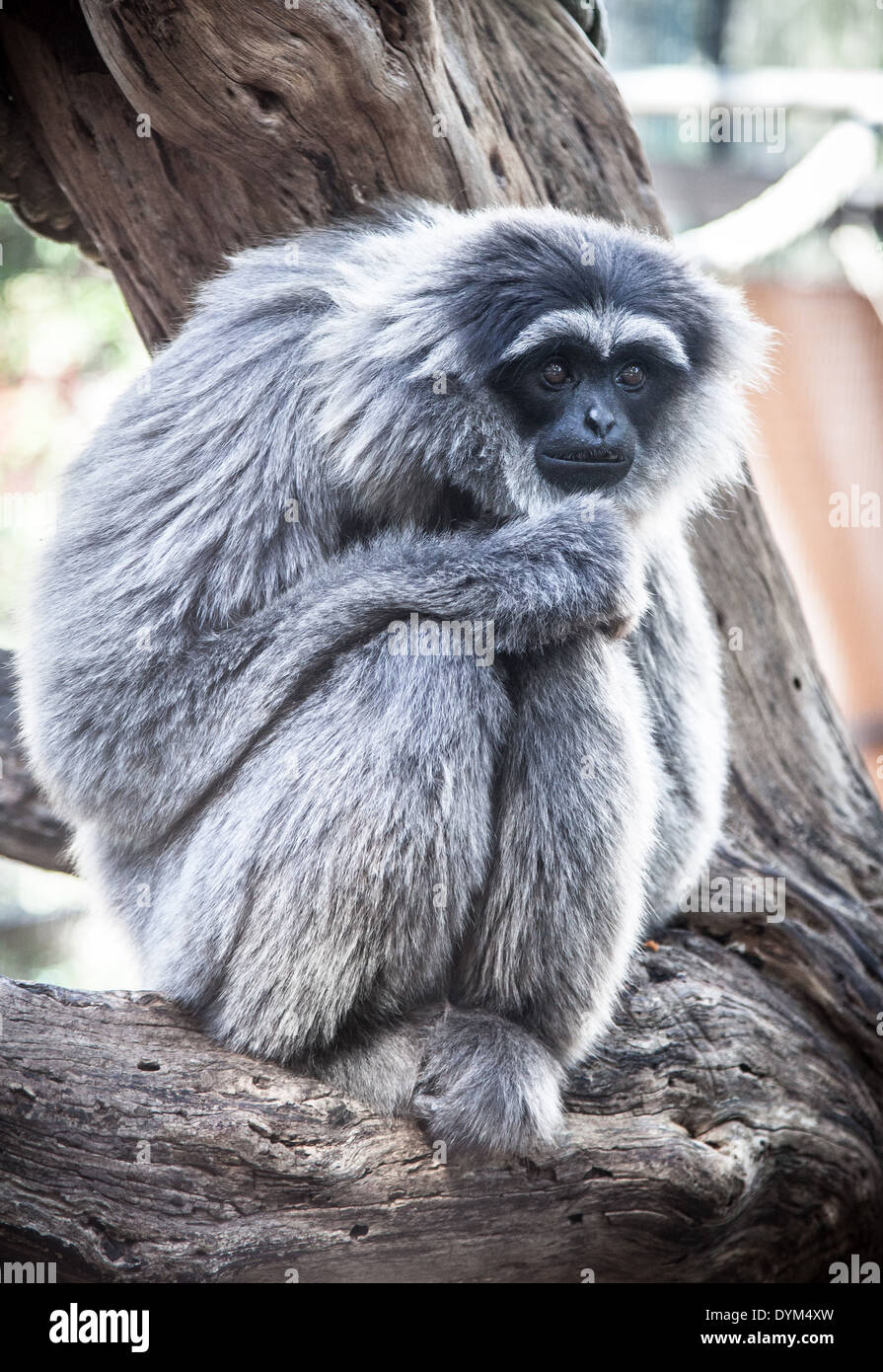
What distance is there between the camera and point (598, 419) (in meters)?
4.35

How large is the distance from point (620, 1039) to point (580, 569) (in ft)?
6.01

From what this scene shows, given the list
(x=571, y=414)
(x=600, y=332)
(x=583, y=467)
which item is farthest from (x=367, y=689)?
(x=600, y=332)

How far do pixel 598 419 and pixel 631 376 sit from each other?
1.20ft

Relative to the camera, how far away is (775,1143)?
470 centimetres

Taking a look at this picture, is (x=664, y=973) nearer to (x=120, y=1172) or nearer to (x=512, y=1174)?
(x=512, y=1174)

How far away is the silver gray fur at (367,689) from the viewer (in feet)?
12.6

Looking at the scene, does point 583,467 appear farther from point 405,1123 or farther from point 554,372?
point 405,1123

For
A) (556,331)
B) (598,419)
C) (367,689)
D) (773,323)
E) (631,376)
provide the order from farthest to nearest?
(773,323) → (631,376) → (598,419) → (556,331) → (367,689)

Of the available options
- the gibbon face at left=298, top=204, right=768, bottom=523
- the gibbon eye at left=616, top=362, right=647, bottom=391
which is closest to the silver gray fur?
the gibbon face at left=298, top=204, right=768, bottom=523

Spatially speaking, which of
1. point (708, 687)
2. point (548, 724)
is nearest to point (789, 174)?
point (708, 687)

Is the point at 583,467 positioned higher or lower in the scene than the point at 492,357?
lower

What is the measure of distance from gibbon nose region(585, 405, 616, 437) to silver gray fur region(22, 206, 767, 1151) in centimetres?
28

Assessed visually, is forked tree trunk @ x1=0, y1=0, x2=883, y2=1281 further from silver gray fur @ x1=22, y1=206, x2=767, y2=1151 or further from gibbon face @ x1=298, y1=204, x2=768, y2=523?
gibbon face @ x1=298, y1=204, x2=768, y2=523

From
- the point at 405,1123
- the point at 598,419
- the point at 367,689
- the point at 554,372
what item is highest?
the point at 554,372
